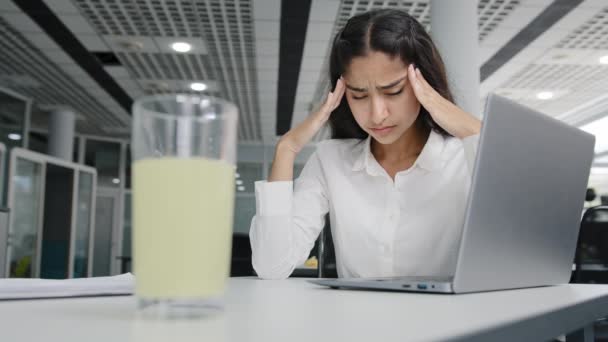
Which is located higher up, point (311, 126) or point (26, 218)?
point (311, 126)

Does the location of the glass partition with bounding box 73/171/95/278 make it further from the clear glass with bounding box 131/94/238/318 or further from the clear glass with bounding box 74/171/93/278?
the clear glass with bounding box 131/94/238/318

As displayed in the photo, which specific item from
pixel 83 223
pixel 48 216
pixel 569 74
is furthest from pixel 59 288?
pixel 83 223

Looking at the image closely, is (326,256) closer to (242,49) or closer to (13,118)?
(242,49)

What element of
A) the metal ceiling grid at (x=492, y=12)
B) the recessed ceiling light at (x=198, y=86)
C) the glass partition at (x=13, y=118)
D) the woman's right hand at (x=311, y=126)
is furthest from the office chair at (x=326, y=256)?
the glass partition at (x=13, y=118)

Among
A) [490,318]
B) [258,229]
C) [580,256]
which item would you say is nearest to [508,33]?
[580,256]

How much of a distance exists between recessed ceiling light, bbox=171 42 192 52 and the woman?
4069 mm

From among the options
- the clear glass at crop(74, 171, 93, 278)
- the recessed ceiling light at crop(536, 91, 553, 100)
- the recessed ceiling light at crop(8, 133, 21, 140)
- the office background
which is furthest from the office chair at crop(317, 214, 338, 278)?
the recessed ceiling light at crop(8, 133, 21, 140)

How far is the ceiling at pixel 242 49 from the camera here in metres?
4.51

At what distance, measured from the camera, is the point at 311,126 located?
138 cm

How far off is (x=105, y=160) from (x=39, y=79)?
3.72 m

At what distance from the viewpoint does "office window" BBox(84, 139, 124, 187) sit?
977cm

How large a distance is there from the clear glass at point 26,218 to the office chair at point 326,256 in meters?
5.13

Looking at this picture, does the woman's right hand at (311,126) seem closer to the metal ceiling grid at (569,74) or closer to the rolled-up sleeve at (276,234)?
the rolled-up sleeve at (276,234)

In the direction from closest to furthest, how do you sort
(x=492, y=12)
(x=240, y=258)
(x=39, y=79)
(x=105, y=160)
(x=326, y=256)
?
(x=326, y=256) < (x=240, y=258) < (x=492, y=12) < (x=39, y=79) < (x=105, y=160)
